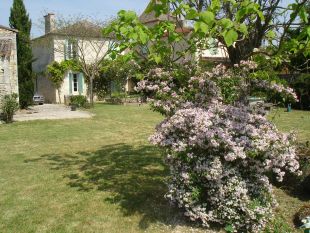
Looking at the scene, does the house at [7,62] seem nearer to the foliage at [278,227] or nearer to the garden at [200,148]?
the garden at [200,148]

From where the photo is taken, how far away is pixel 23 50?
83.3 feet

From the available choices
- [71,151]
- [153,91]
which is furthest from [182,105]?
[71,151]

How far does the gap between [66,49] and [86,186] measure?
82.9ft

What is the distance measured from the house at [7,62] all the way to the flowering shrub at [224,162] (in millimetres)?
16239

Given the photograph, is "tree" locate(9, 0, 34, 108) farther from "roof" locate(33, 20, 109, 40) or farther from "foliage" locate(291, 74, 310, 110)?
"foliage" locate(291, 74, 310, 110)

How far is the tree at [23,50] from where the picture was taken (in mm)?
25281

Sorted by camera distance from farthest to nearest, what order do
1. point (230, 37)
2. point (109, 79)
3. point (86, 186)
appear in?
point (109, 79), point (86, 186), point (230, 37)

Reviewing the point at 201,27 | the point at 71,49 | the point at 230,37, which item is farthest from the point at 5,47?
the point at 230,37

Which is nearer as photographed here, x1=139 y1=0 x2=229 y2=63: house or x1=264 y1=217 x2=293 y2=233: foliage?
x1=264 y1=217 x2=293 y2=233: foliage

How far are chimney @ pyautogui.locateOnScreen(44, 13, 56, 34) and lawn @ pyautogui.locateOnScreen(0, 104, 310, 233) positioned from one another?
21285mm

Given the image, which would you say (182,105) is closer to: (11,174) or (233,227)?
(233,227)

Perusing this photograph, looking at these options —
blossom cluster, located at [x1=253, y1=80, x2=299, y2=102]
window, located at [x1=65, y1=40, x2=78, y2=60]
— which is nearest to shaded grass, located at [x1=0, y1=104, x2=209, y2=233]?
blossom cluster, located at [x1=253, y1=80, x2=299, y2=102]

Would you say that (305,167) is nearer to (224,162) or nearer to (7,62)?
(224,162)

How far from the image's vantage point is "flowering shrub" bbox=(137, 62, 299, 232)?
5.13m
